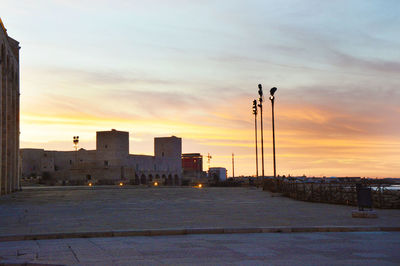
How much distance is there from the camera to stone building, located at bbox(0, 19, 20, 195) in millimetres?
37750

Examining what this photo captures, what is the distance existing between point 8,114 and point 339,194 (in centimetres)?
2914

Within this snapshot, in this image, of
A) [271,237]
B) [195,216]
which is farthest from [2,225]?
[271,237]

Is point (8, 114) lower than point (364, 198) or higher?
higher

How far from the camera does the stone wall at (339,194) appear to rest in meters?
21.0

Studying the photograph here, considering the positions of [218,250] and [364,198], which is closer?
[218,250]

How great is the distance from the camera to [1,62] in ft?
117

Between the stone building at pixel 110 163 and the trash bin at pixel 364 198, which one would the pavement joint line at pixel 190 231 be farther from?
the stone building at pixel 110 163

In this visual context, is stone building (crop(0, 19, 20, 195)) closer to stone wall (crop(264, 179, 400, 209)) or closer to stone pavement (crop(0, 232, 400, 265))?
stone wall (crop(264, 179, 400, 209))

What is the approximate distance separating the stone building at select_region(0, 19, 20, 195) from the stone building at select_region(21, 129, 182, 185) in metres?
48.8

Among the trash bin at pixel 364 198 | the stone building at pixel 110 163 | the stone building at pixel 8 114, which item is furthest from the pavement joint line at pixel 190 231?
the stone building at pixel 110 163

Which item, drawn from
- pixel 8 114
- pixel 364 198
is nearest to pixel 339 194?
pixel 364 198

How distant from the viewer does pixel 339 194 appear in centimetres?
2391

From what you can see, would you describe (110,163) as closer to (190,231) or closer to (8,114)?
(8,114)

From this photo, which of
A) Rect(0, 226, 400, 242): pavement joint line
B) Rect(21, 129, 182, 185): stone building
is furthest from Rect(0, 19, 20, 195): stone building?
Rect(21, 129, 182, 185): stone building
